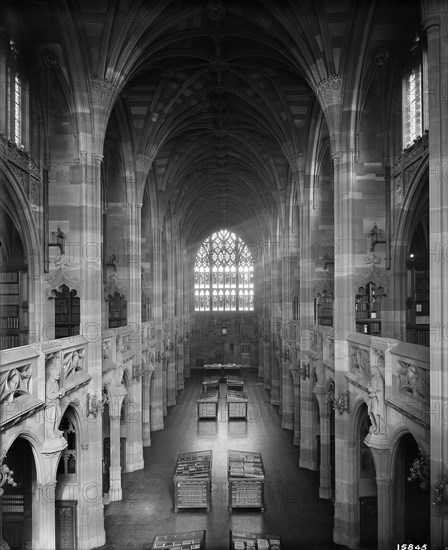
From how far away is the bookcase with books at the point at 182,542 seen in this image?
42.4 ft

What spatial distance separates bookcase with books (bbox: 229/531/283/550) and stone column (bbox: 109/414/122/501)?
638 cm

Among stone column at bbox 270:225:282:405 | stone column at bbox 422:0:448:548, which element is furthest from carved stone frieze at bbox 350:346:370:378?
stone column at bbox 270:225:282:405

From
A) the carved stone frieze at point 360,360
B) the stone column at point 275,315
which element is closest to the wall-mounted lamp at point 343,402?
the carved stone frieze at point 360,360

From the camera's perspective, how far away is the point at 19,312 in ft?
59.8

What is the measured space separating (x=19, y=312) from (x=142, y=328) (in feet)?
22.1

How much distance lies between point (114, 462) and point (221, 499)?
13.9ft

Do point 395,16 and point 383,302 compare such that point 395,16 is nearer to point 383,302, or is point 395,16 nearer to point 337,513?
point 383,302

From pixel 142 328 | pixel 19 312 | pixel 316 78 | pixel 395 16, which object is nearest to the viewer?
pixel 395 16

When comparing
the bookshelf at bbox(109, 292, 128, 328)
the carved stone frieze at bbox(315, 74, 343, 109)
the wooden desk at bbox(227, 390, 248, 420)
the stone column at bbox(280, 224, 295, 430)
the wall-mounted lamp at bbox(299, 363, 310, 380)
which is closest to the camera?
the carved stone frieze at bbox(315, 74, 343, 109)

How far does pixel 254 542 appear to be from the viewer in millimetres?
13531

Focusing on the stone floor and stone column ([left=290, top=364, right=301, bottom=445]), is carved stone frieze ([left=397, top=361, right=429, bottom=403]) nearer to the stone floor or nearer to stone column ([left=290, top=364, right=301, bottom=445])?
the stone floor

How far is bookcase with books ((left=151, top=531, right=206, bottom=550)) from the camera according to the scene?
12938 millimetres

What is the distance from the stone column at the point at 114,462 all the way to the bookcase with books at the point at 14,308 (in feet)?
14.5

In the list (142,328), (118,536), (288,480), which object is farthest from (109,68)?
(288,480)
